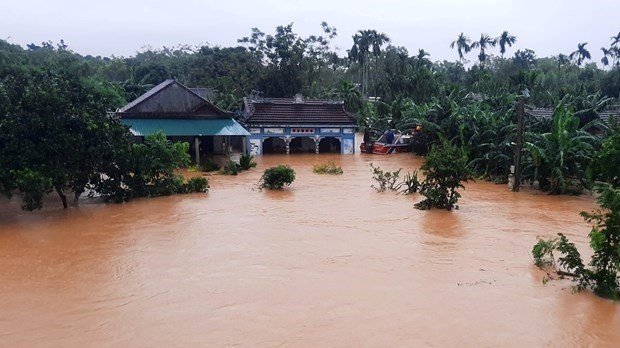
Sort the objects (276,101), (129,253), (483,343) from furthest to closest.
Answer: (276,101) < (129,253) < (483,343)

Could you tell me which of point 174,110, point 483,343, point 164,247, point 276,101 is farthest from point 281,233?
point 276,101

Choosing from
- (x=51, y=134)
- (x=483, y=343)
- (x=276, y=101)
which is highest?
(x=276, y=101)

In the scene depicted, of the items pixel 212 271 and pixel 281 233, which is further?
pixel 281 233

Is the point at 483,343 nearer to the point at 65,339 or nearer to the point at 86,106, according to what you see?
the point at 65,339

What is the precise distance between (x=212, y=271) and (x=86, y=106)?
8.21 meters

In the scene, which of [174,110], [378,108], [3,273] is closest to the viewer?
[3,273]

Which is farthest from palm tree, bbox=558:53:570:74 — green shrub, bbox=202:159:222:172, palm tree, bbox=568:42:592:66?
green shrub, bbox=202:159:222:172

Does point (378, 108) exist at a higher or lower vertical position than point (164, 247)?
higher

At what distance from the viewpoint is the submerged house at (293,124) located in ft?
104

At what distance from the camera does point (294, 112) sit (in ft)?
106

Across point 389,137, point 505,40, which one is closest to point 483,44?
point 505,40

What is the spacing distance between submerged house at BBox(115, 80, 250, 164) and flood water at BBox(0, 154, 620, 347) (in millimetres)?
10467

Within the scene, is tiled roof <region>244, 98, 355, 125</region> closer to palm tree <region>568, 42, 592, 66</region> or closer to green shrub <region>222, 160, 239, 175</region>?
green shrub <region>222, 160, 239, 175</region>

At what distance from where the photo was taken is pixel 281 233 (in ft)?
43.3
